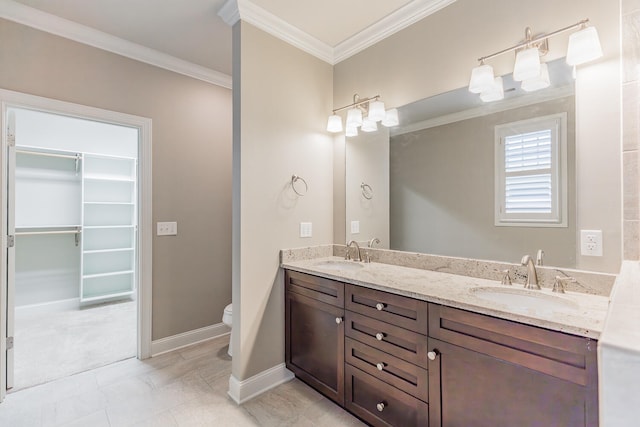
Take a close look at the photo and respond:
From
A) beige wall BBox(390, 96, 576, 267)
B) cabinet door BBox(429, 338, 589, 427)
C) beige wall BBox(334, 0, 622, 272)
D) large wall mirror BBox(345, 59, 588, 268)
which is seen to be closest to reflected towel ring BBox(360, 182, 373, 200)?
large wall mirror BBox(345, 59, 588, 268)

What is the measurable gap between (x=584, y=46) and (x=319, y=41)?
1769 millimetres

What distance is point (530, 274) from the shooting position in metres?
1.53

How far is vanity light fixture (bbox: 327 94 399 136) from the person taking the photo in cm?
222

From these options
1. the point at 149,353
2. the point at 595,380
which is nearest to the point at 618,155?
the point at 595,380

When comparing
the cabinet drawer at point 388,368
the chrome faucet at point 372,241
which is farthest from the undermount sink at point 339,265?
the cabinet drawer at point 388,368

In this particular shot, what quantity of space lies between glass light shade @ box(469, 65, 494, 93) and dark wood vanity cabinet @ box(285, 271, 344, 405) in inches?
55.2

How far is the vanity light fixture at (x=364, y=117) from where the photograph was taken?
222 centimetres

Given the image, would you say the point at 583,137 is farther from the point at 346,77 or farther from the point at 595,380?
the point at 346,77

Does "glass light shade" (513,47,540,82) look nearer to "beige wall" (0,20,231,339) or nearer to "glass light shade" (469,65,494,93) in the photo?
"glass light shade" (469,65,494,93)

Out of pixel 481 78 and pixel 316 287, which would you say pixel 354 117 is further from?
pixel 316 287

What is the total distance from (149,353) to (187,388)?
70 centimetres

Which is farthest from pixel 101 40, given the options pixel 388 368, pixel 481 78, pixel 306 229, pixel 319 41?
pixel 388 368

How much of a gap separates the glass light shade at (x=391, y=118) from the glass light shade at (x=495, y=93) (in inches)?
23.8

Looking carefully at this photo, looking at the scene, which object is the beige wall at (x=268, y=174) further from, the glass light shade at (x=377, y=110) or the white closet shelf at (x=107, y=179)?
the white closet shelf at (x=107, y=179)
